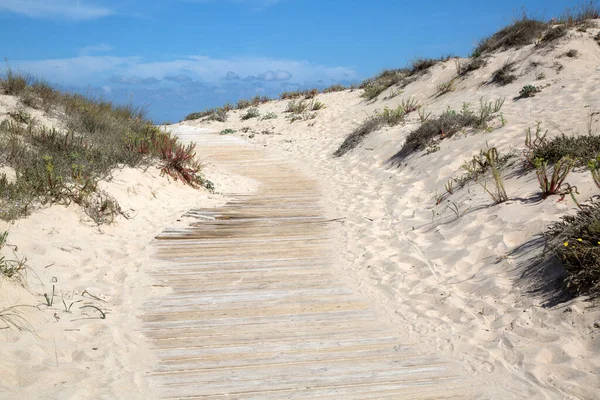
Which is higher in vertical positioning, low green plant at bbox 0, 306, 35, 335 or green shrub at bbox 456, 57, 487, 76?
green shrub at bbox 456, 57, 487, 76

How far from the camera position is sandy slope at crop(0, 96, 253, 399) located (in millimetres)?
3490

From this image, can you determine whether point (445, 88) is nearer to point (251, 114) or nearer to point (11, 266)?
point (251, 114)

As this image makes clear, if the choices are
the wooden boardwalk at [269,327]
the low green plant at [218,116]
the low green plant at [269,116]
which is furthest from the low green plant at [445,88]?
the wooden boardwalk at [269,327]

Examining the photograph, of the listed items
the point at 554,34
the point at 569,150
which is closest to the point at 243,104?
the point at 554,34

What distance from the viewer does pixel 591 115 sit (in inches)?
334

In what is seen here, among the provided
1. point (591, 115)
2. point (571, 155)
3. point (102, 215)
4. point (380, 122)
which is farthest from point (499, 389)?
point (380, 122)

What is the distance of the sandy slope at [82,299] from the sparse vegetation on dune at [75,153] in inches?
8.8

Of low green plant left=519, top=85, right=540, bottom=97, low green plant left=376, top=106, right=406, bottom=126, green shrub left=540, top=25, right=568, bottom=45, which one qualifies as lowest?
low green plant left=376, top=106, right=406, bottom=126

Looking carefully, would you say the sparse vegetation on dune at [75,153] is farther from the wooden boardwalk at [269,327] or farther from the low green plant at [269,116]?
the low green plant at [269,116]

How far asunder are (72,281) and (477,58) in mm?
15229

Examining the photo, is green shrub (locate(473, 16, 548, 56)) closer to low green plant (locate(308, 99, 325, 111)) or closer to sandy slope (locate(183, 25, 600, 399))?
sandy slope (locate(183, 25, 600, 399))

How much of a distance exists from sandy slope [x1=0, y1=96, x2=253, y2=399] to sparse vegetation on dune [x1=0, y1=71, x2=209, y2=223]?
224mm

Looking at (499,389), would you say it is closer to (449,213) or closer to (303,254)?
(303,254)

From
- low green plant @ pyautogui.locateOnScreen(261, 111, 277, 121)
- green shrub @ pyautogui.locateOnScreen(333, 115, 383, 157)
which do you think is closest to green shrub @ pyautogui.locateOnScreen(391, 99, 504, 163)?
green shrub @ pyautogui.locateOnScreen(333, 115, 383, 157)
